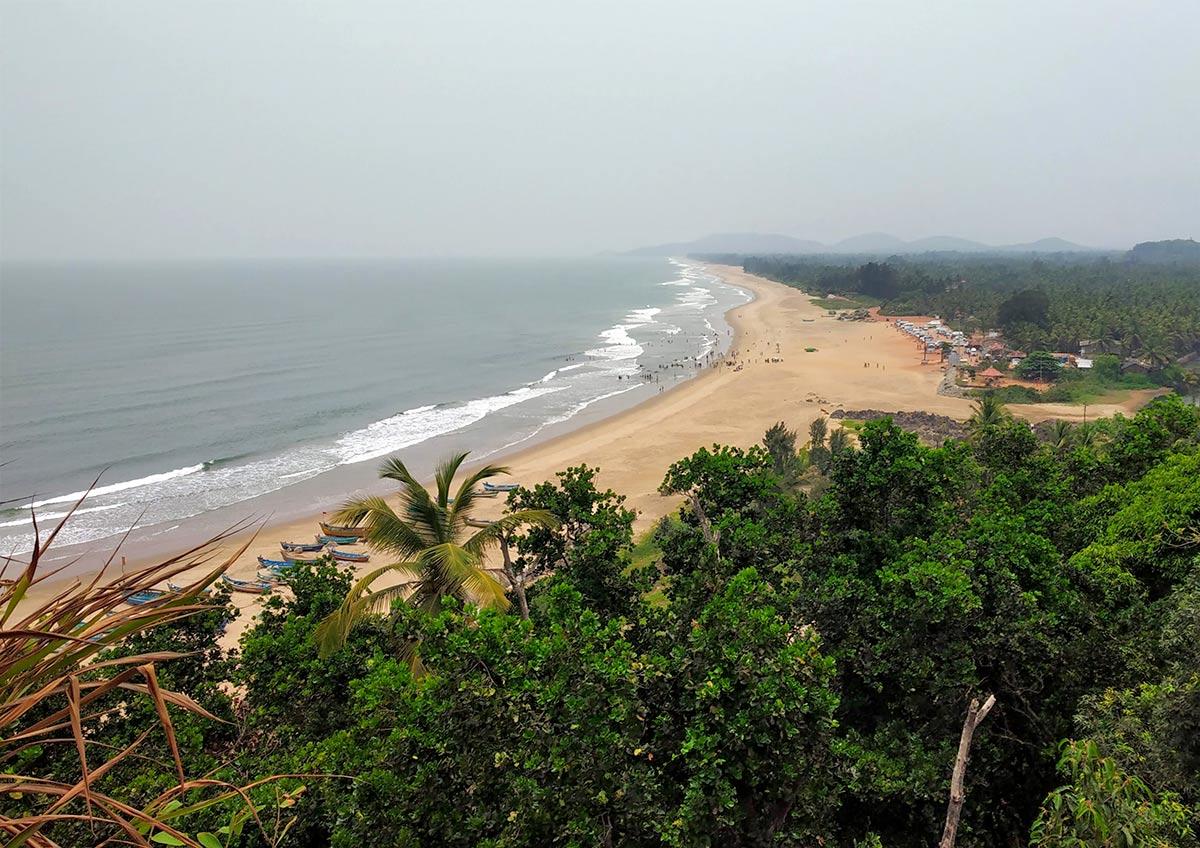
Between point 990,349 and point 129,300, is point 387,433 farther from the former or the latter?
point 129,300

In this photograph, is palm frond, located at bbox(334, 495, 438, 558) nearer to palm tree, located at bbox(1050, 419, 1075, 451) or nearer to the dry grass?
the dry grass

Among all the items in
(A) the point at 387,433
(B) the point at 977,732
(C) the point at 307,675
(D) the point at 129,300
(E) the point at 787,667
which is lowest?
(A) the point at 387,433

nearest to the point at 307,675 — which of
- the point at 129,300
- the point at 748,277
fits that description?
the point at 129,300

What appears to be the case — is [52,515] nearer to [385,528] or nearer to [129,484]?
[129,484]

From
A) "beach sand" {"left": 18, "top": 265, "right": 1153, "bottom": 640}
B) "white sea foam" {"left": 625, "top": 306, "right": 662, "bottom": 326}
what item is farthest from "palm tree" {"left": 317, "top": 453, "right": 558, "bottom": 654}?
"white sea foam" {"left": 625, "top": 306, "right": 662, "bottom": 326}

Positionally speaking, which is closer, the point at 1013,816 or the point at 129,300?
the point at 1013,816

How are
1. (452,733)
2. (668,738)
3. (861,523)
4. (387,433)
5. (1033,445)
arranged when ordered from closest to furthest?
(452,733) → (668,738) → (861,523) → (1033,445) → (387,433)
